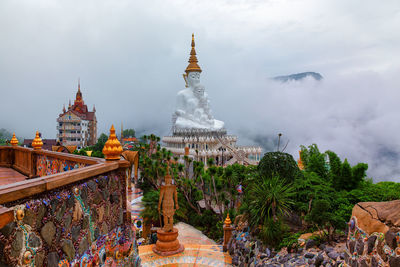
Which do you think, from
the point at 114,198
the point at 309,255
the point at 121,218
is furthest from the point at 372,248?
the point at 114,198

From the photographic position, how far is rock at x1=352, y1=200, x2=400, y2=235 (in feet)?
17.4

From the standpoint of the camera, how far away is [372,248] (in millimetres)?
5457

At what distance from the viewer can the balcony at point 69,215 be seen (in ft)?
7.49

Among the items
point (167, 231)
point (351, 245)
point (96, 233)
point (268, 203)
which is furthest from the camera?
point (167, 231)

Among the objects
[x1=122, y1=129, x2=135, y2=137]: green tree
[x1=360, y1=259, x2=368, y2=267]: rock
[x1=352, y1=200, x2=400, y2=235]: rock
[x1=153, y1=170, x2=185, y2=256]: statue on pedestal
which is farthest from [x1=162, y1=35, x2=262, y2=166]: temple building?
[x1=122, y1=129, x2=135, y2=137]: green tree

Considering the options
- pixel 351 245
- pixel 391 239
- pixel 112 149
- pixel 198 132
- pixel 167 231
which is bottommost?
pixel 167 231

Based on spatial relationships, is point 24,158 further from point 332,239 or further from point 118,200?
point 332,239

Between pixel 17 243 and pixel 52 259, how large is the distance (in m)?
0.58

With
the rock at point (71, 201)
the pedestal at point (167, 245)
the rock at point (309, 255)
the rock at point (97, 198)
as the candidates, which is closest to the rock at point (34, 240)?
the rock at point (71, 201)

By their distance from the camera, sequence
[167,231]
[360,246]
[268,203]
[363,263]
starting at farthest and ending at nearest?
1. [167,231]
2. [268,203]
3. [360,246]
4. [363,263]

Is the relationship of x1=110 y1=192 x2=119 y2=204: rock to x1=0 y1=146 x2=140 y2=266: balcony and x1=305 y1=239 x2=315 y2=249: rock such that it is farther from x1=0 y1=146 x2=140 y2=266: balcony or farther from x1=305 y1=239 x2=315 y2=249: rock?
x1=305 y1=239 x2=315 y2=249: rock

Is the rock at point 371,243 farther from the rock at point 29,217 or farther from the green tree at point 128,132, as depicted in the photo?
the green tree at point 128,132

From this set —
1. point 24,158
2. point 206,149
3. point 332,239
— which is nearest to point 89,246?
point 24,158

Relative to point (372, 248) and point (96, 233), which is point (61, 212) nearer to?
point (96, 233)
